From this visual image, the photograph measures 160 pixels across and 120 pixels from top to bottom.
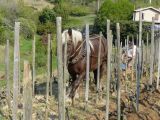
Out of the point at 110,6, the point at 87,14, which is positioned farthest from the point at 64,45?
the point at 87,14

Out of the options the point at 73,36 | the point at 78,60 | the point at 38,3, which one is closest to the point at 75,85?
the point at 78,60

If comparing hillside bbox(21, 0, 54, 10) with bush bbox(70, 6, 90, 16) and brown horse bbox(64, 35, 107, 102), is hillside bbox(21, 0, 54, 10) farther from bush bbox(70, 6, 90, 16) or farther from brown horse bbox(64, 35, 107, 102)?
brown horse bbox(64, 35, 107, 102)

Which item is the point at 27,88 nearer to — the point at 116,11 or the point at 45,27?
the point at 45,27

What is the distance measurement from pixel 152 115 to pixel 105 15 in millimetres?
29696

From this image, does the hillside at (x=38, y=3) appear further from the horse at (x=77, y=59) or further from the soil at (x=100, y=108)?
the soil at (x=100, y=108)

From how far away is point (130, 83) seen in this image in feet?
40.9

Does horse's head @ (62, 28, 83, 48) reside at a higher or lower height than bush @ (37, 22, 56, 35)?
higher

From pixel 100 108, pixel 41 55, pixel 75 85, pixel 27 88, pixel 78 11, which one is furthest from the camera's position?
pixel 78 11

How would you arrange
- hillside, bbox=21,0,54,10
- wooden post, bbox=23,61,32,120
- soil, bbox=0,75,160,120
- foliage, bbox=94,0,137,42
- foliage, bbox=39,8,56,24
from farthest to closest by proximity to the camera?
hillside, bbox=21,0,54,10
foliage, bbox=39,8,56,24
foliage, bbox=94,0,137,42
soil, bbox=0,75,160,120
wooden post, bbox=23,61,32,120

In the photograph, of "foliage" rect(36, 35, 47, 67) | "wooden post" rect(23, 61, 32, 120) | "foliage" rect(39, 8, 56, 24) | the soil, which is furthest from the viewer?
"foliage" rect(39, 8, 56, 24)

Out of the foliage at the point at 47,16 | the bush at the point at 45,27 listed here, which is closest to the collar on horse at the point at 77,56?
the bush at the point at 45,27

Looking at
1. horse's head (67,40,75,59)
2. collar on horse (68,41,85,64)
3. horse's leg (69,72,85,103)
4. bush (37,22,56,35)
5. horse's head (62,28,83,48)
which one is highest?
horse's head (62,28,83,48)

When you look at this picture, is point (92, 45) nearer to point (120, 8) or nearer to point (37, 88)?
point (37, 88)

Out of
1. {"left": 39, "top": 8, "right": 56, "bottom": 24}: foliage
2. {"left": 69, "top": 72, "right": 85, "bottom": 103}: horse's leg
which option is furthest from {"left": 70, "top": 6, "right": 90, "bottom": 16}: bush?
{"left": 69, "top": 72, "right": 85, "bottom": 103}: horse's leg
